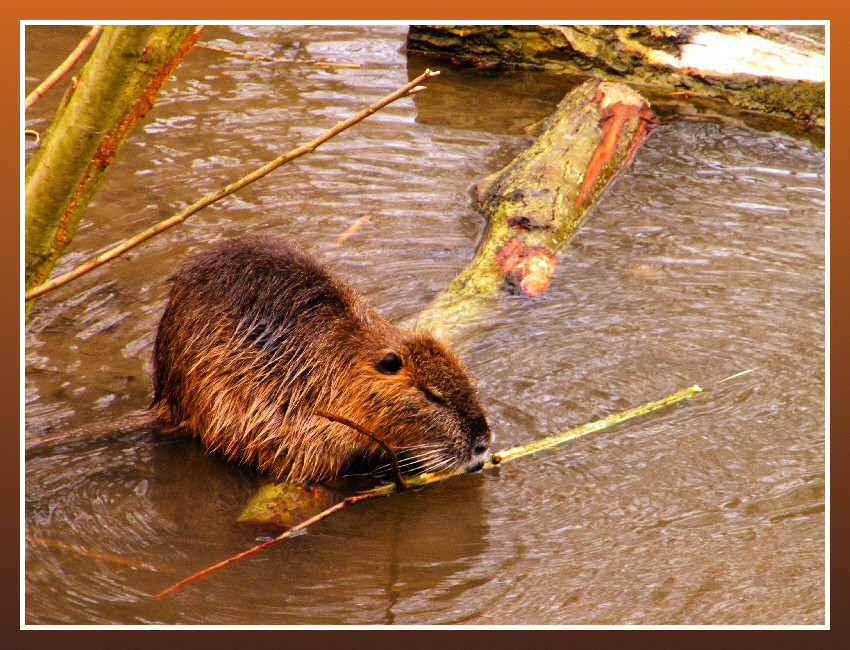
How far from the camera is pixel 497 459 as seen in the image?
2.89m

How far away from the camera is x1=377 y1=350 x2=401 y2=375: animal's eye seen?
2.77 metres

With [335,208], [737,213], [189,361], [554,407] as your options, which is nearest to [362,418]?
[189,361]

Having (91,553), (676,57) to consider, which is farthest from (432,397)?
(676,57)

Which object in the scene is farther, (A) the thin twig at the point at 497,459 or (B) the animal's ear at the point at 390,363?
(B) the animal's ear at the point at 390,363

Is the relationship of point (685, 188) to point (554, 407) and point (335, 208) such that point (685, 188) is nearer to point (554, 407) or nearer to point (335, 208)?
point (335, 208)

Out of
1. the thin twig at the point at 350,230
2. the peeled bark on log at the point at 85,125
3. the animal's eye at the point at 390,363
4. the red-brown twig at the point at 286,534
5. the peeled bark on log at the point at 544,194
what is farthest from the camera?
the thin twig at the point at 350,230

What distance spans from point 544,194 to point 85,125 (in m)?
3.14

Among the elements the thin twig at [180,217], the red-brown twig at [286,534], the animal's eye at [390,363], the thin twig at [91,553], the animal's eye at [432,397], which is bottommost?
the thin twig at [91,553]

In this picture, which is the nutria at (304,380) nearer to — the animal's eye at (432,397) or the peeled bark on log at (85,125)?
the animal's eye at (432,397)

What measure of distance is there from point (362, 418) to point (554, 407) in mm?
831

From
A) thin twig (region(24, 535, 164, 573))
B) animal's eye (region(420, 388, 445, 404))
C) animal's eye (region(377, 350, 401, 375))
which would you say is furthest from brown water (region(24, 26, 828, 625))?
animal's eye (region(377, 350, 401, 375))

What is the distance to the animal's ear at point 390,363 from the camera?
9.08ft

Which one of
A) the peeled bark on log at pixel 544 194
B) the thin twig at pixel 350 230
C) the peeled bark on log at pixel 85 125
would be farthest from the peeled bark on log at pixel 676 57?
the peeled bark on log at pixel 85 125

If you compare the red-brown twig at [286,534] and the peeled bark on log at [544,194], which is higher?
the peeled bark on log at [544,194]
